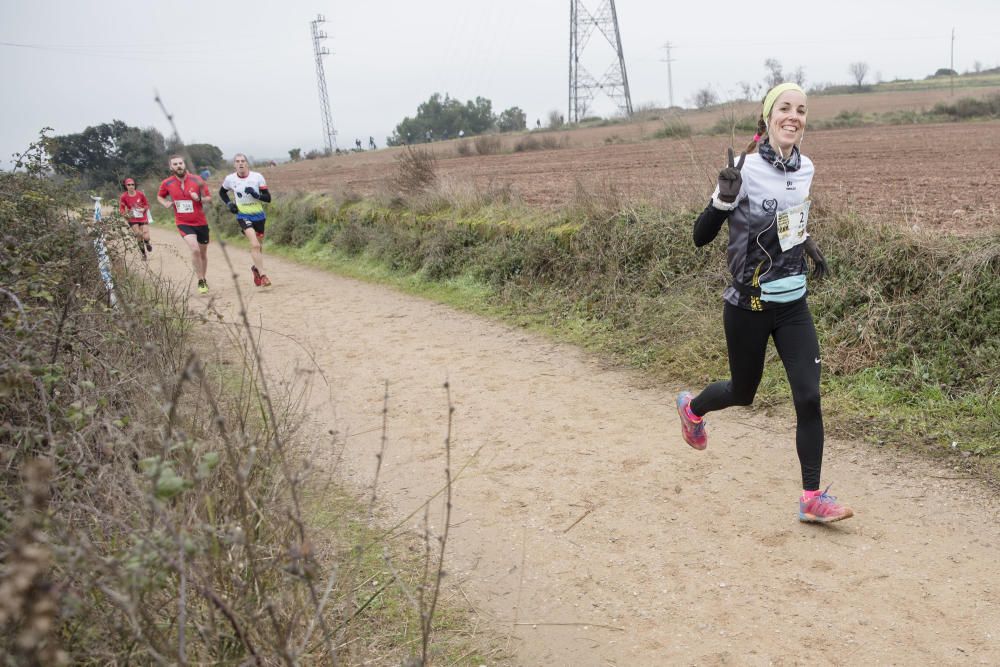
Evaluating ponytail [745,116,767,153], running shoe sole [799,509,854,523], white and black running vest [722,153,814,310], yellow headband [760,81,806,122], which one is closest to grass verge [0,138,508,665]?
running shoe sole [799,509,854,523]

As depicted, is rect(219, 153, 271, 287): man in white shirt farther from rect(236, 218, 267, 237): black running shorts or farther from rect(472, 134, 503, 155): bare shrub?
rect(472, 134, 503, 155): bare shrub


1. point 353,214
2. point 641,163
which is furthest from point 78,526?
point 641,163

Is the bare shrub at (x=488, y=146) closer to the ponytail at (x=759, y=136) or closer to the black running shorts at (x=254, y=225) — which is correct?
the black running shorts at (x=254, y=225)

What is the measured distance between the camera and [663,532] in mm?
4117

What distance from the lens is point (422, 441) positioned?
18.4ft

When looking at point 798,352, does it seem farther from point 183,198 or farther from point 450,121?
point 450,121

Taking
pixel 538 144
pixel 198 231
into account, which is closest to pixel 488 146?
pixel 538 144

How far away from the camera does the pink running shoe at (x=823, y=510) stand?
156 inches

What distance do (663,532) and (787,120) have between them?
7.08 feet

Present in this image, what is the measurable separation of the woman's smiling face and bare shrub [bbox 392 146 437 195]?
10048 millimetres

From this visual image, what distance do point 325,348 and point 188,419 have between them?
4323mm

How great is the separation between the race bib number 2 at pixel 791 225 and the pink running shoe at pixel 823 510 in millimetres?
1238

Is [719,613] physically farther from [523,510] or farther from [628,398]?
[628,398]

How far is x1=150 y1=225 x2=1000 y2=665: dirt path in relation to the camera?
324 cm
